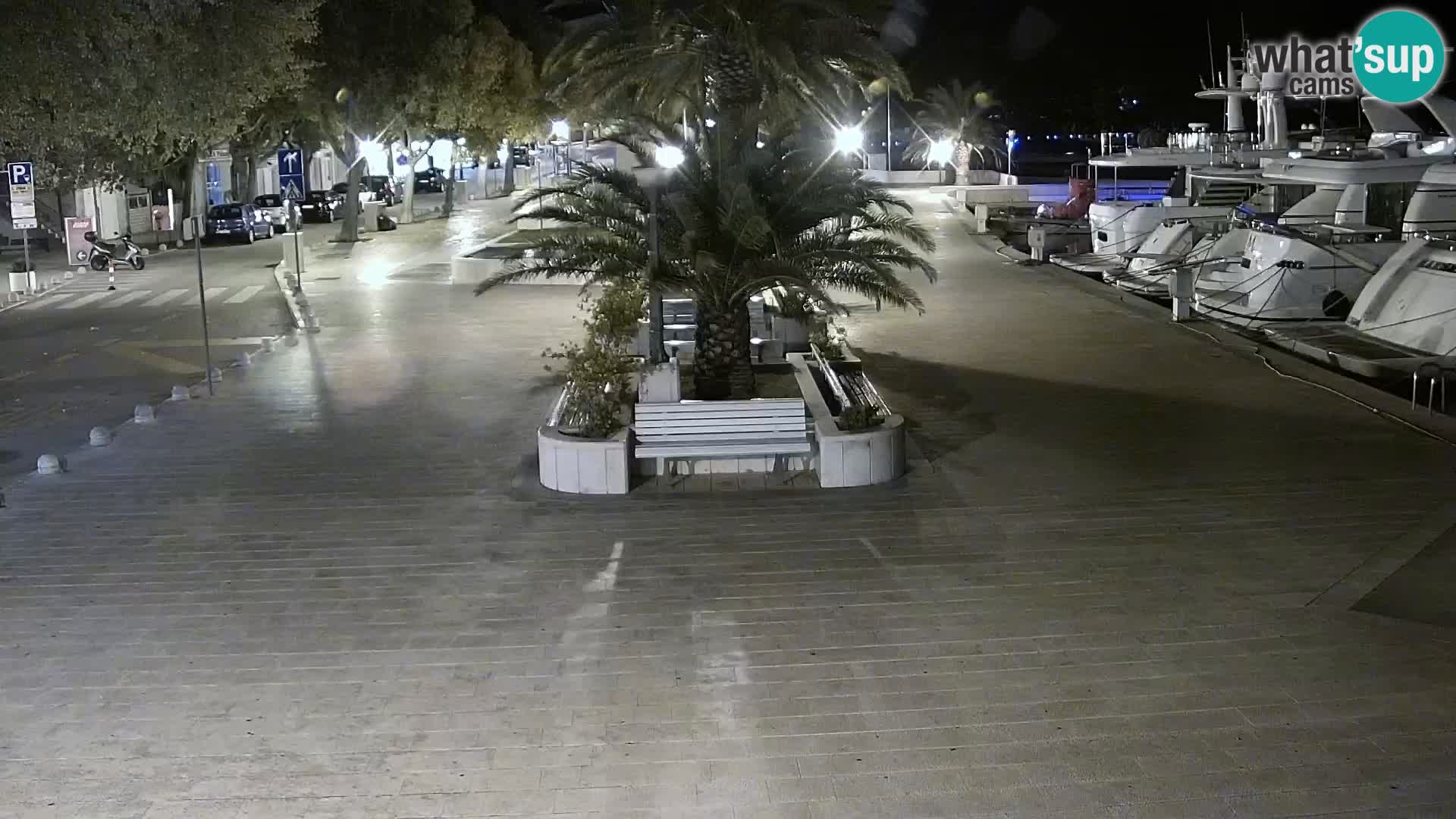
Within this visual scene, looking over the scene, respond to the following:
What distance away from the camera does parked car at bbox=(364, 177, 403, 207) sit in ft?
202

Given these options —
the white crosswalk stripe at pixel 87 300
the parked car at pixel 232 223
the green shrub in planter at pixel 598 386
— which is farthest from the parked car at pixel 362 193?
the green shrub in planter at pixel 598 386

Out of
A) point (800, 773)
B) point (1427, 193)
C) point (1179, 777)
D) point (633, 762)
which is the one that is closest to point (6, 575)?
point (633, 762)

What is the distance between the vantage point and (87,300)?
27.7m

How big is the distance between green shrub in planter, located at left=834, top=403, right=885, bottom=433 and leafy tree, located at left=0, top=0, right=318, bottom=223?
8.88 meters

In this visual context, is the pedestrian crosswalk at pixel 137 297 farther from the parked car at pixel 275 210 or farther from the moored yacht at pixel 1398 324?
the moored yacht at pixel 1398 324

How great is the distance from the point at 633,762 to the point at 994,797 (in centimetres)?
161

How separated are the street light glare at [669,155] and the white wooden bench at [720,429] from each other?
9.59ft

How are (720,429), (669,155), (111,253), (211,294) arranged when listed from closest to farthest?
(720,429), (669,155), (211,294), (111,253)

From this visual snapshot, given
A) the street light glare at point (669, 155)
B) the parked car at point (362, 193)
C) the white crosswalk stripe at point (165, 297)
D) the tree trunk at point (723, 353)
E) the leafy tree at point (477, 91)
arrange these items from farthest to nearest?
the parked car at point (362, 193) → the leafy tree at point (477, 91) → the white crosswalk stripe at point (165, 297) → the street light glare at point (669, 155) → the tree trunk at point (723, 353)

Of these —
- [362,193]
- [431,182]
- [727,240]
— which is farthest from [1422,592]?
[431,182]

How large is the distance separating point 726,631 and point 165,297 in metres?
22.6

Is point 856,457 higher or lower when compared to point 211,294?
lower

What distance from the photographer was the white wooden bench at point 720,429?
11891 millimetres

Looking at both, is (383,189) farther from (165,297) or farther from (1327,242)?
(1327,242)
